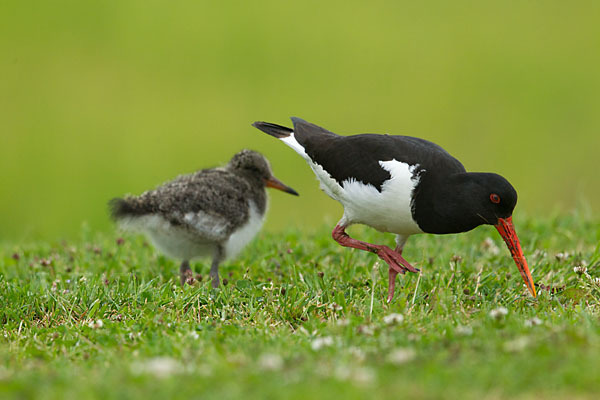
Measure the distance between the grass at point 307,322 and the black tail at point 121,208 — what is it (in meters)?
0.56

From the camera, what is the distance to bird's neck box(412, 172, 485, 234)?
580 cm

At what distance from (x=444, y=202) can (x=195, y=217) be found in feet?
7.67

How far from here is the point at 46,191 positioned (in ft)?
49.9

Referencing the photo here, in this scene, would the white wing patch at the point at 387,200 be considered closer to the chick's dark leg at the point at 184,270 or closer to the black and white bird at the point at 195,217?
the black and white bird at the point at 195,217

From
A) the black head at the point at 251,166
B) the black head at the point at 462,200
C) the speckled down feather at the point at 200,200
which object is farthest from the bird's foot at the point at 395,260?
the black head at the point at 251,166

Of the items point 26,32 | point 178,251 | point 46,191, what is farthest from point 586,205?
point 26,32

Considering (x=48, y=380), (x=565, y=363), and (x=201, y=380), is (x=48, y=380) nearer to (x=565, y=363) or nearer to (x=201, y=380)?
(x=201, y=380)

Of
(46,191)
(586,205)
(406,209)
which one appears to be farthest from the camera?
(46,191)

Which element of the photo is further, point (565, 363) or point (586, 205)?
point (586, 205)

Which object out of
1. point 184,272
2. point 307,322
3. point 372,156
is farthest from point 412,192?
point 184,272

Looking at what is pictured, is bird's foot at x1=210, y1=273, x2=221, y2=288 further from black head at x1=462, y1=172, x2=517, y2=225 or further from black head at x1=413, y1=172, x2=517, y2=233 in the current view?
black head at x1=462, y1=172, x2=517, y2=225

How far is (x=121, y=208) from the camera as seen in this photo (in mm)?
6719

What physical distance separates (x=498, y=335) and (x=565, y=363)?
26.2 inches

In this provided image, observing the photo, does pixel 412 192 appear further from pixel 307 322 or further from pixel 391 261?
pixel 307 322
